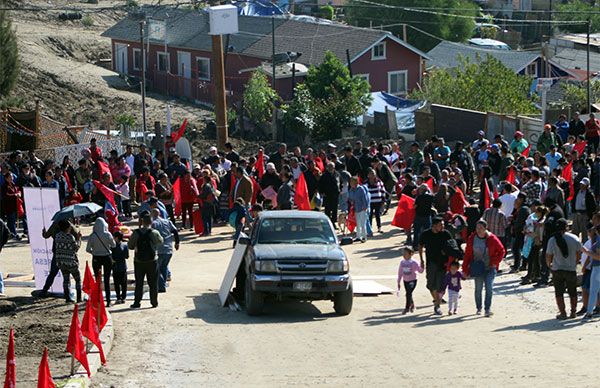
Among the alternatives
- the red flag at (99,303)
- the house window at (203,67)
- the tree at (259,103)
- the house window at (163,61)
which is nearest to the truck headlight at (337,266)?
the red flag at (99,303)

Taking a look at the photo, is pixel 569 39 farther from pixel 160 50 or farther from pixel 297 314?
pixel 297 314

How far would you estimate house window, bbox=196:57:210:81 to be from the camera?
2699 inches

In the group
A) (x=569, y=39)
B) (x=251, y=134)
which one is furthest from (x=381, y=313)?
(x=569, y=39)

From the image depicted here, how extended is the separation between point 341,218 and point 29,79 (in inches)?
1615

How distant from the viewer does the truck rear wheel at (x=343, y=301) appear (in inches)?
774

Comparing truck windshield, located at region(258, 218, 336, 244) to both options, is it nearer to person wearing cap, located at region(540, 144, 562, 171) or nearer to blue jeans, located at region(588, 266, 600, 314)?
blue jeans, located at region(588, 266, 600, 314)

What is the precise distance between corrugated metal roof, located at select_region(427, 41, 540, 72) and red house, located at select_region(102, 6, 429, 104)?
4804mm

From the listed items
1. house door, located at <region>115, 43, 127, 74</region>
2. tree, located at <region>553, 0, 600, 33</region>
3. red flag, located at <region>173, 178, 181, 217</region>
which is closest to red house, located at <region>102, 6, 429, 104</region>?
house door, located at <region>115, 43, 127, 74</region>

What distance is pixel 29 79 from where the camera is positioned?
2586 inches

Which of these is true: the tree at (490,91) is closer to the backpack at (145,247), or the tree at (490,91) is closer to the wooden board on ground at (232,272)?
the wooden board on ground at (232,272)

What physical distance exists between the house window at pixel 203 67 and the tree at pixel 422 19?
24279 millimetres

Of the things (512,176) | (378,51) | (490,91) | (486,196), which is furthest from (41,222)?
(378,51)

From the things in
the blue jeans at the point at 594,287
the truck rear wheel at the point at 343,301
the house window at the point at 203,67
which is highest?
the house window at the point at 203,67

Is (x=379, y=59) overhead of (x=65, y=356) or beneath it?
overhead
